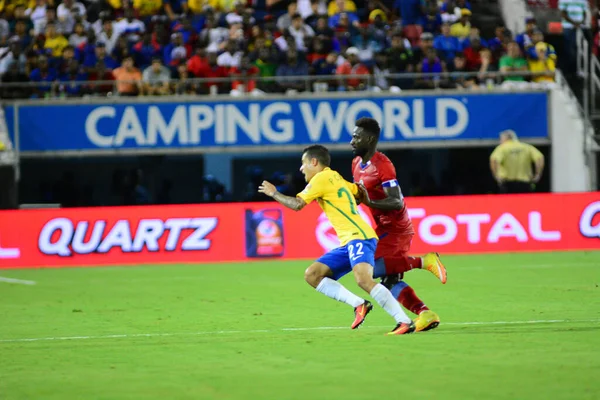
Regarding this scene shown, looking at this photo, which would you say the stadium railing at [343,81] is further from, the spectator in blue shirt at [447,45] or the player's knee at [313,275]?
the player's knee at [313,275]

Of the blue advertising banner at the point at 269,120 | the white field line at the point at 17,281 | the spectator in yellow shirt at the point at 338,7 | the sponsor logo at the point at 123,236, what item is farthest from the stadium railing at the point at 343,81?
the white field line at the point at 17,281

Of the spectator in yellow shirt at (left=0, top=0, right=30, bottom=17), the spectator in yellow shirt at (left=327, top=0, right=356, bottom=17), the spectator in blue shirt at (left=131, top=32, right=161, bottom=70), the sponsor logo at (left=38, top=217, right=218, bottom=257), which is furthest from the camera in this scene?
the spectator in yellow shirt at (left=0, top=0, right=30, bottom=17)

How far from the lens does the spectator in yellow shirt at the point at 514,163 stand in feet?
73.0

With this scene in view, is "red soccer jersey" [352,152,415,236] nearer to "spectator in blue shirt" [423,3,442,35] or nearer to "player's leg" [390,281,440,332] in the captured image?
"player's leg" [390,281,440,332]

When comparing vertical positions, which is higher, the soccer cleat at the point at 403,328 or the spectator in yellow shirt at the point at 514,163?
the soccer cleat at the point at 403,328

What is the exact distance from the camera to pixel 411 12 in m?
25.5

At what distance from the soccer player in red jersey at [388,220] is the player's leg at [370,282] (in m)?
0.23

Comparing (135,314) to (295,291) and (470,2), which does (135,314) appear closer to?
(295,291)

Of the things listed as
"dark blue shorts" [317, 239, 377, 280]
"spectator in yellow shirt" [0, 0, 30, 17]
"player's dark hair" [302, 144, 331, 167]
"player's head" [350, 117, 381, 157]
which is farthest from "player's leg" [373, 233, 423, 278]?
"spectator in yellow shirt" [0, 0, 30, 17]

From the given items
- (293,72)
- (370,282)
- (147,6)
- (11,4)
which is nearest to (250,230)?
(293,72)

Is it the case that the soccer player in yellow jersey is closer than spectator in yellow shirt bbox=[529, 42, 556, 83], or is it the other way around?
the soccer player in yellow jersey

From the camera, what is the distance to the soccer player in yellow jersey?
10.2 m

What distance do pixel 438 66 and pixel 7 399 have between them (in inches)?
703

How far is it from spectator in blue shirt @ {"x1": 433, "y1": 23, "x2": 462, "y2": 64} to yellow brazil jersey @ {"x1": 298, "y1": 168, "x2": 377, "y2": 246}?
1466cm
